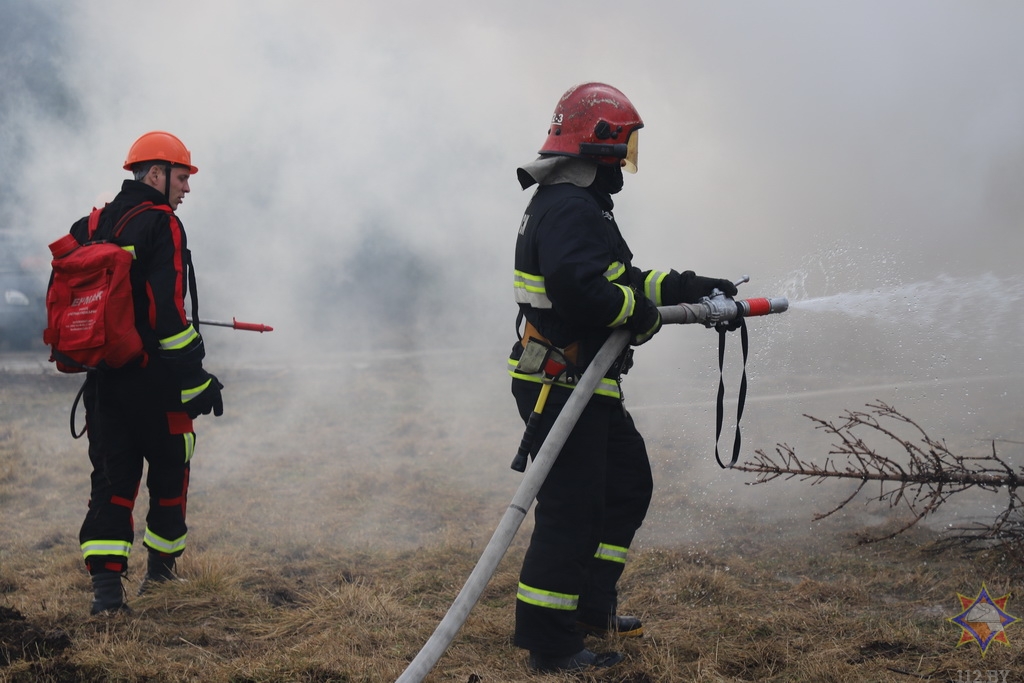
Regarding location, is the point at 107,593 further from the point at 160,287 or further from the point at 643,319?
the point at 643,319

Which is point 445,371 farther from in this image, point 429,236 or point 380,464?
point 380,464

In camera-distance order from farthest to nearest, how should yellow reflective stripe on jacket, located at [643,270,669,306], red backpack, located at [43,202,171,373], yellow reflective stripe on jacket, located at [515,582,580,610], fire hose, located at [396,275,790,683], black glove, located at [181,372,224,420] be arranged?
black glove, located at [181,372,224,420] < red backpack, located at [43,202,171,373] < yellow reflective stripe on jacket, located at [643,270,669,306] < yellow reflective stripe on jacket, located at [515,582,580,610] < fire hose, located at [396,275,790,683]

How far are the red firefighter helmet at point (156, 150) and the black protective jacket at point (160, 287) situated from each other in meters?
0.21

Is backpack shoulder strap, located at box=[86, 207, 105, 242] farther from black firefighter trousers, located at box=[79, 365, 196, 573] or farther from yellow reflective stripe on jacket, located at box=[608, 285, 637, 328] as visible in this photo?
yellow reflective stripe on jacket, located at box=[608, 285, 637, 328]

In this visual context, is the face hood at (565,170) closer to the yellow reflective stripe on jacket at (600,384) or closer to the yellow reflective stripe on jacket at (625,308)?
the yellow reflective stripe on jacket at (625,308)

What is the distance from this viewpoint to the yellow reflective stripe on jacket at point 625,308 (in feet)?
8.91

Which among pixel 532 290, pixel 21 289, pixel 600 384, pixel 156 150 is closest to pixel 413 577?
pixel 600 384

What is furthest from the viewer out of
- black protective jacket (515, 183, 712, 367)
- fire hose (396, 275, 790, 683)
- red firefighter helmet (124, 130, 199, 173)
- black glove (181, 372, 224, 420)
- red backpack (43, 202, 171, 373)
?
red firefighter helmet (124, 130, 199, 173)

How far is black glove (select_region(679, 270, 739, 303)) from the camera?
9.77 feet

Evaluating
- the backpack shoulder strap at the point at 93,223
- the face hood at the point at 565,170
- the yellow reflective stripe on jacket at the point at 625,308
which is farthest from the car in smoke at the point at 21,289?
the yellow reflective stripe on jacket at the point at 625,308

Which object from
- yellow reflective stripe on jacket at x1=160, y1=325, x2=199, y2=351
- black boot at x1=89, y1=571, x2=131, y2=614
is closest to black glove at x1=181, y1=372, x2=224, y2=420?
yellow reflective stripe on jacket at x1=160, y1=325, x2=199, y2=351

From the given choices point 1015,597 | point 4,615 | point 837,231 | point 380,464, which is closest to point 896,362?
point 837,231

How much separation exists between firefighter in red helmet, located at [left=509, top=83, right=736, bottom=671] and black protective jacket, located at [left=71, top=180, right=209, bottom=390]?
1.34 metres

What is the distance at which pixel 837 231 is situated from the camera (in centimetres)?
729
